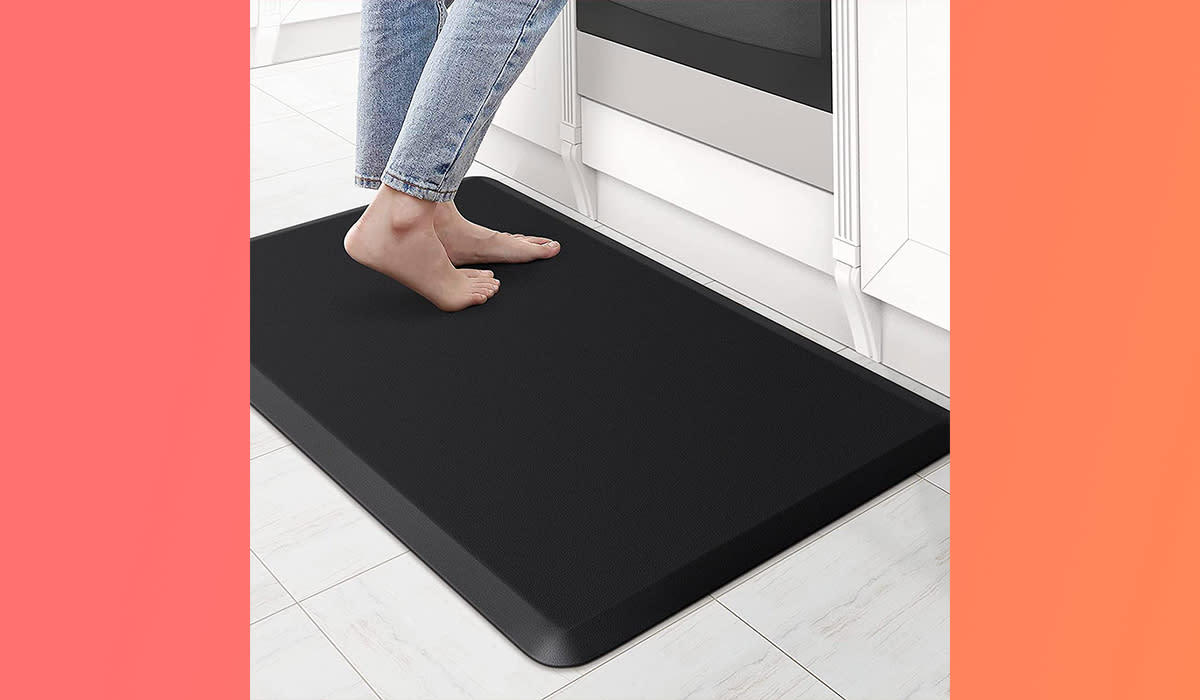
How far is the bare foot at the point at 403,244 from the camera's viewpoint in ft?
5.54

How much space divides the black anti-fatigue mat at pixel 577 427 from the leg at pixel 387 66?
23 centimetres

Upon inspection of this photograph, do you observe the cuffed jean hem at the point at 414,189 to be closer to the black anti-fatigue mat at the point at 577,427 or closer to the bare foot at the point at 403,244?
the bare foot at the point at 403,244

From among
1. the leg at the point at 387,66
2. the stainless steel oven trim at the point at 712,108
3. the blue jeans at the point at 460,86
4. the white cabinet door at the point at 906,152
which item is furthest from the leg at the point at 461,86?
the white cabinet door at the point at 906,152

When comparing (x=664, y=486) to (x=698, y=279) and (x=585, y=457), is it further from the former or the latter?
(x=698, y=279)

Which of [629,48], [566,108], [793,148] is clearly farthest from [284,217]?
[793,148]

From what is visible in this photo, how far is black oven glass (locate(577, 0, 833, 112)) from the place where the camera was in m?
1.62

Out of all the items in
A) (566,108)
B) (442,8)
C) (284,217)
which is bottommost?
(284,217)

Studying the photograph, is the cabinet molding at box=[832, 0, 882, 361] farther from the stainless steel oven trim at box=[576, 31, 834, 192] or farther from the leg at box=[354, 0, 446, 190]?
the leg at box=[354, 0, 446, 190]

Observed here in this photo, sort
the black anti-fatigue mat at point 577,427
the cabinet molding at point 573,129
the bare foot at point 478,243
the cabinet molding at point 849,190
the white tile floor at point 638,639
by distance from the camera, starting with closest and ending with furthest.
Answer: the white tile floor at point 638,639, the black anti-fatigue mat at point 577,427, the cabinet molding at point 849,190, the bare foot at point 478,243, the cabinet molding at point 573,129

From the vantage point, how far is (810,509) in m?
1.39

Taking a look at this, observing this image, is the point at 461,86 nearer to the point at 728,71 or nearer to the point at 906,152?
the point at 728,71

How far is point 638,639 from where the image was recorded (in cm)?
122

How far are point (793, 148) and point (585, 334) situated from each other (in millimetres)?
409

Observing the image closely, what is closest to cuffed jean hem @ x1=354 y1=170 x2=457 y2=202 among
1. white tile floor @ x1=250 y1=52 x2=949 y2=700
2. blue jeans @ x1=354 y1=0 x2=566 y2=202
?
blue jeans @ x1=354 y1=0 x2=566 y2=202
